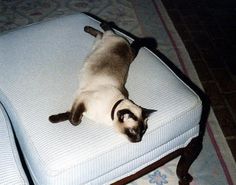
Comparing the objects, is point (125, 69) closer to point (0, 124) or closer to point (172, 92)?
point (172, 92)

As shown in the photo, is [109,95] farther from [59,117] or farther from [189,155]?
[189,155]

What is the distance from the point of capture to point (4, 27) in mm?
3305

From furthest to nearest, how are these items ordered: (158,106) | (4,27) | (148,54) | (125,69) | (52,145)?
1. (4,27)
2. (148,54)
3. (125,69)
4. (158,106)
5. (52,145)

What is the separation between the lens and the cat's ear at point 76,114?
1527 millimetres

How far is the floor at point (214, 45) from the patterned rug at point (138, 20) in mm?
89

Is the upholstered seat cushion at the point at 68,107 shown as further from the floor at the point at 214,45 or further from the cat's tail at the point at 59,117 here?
the floor at the point at 214,45

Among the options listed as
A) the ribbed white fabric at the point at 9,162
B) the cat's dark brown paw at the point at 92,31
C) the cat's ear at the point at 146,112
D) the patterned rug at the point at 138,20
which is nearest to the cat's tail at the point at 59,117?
the ribbed white fabric at the point at 9,162

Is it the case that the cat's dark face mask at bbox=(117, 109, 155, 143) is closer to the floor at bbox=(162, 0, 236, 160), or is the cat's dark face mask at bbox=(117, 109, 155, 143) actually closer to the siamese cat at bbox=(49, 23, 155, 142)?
the siamese cat at bbox=(49, 23, 155, 142)

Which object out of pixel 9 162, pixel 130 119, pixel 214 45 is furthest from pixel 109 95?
pixel 214 45

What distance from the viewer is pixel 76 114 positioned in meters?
1.52

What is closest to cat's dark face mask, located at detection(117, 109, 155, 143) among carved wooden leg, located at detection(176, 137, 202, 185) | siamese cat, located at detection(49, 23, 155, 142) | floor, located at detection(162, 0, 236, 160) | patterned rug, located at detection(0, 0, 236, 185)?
siamese cat, located at detection(49, 23, 155, 142)

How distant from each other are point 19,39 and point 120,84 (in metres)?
0.74

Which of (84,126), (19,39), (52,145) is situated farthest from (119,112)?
(19,39)

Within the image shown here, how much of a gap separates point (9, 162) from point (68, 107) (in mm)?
436
